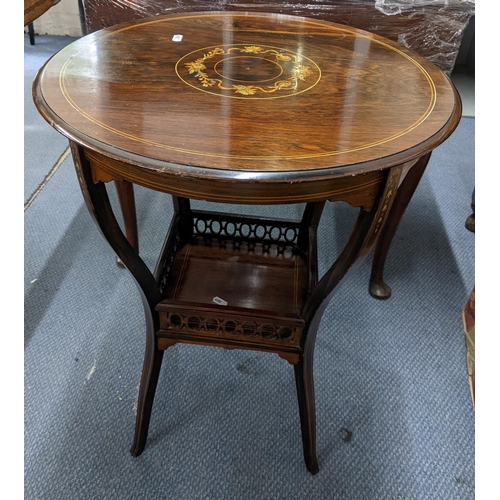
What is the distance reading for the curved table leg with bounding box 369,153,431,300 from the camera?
1035 millimetres

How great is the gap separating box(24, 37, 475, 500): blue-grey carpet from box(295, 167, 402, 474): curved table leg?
0.11 m

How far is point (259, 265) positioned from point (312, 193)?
41 cm

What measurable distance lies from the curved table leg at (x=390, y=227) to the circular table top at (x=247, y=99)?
242mm

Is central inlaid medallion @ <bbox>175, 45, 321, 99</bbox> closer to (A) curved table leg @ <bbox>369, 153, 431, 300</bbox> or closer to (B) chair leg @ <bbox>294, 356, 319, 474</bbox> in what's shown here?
(A) curved table leg @ <bbox>369, 153, 431, 300</bbox>

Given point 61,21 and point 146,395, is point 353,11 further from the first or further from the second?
point 61,21

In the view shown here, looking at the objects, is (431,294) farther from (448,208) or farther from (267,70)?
(267,70)

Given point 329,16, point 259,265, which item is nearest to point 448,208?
point 329,16

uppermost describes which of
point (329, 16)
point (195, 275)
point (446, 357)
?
point (329, 16)

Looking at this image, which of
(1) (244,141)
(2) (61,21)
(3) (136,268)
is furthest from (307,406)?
(2) (61,21)

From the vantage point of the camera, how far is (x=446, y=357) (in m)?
1.15

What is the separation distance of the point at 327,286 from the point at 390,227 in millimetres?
516

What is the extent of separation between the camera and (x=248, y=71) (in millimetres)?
830

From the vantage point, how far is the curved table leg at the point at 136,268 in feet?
2.16

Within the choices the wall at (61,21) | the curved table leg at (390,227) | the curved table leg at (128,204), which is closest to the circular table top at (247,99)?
the curved table leg at (390,227)
